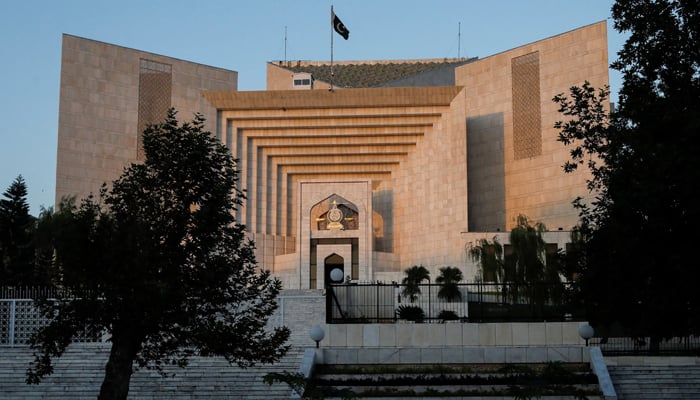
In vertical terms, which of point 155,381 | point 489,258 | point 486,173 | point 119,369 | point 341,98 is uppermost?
point 341,98

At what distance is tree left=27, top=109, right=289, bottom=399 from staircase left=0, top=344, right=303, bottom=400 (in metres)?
2.24

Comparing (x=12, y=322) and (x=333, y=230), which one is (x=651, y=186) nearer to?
(x=12, y=322)

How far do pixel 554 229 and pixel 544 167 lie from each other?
2832mm

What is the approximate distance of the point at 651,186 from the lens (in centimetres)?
1191

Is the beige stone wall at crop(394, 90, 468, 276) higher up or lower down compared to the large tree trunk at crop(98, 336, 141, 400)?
higher up

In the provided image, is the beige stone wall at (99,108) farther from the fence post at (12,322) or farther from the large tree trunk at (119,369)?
the large tree trunk at (119,369)

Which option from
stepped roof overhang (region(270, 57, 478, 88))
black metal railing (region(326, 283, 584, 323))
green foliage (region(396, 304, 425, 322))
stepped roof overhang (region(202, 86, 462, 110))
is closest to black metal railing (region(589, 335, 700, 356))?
black metal railing (region(326, 283, 584, 323))

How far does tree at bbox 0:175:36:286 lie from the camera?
109 ft

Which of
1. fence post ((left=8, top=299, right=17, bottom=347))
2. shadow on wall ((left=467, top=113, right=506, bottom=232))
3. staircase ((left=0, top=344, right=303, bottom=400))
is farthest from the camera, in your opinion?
shadow on wall ((left=467, top=113, right=506, bottom=232))

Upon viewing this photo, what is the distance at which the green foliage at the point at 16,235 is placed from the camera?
3328 cm

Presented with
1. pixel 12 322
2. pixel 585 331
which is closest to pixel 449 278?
pixel 585 331

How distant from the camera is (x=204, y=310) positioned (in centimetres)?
1582

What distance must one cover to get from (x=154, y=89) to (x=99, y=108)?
2772mm

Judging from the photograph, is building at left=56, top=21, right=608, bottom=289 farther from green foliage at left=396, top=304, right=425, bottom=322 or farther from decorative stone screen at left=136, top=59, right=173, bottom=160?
green foliage at left=396, top=304, right=425, bottom=322
